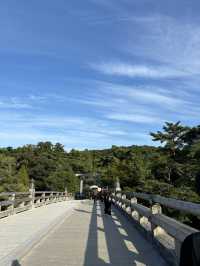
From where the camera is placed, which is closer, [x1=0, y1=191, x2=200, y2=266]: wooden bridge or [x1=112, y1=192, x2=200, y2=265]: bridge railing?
[x1=112, y1=192, x2=200, y2=265]: bridge railing

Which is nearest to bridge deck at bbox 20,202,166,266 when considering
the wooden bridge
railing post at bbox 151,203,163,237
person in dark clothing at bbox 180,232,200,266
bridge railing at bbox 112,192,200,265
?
the wooden bridge

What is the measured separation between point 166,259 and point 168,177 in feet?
145

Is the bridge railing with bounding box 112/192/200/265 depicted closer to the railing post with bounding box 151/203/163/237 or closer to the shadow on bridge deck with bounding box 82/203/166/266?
the railing post with bounding box 151/203/163/237

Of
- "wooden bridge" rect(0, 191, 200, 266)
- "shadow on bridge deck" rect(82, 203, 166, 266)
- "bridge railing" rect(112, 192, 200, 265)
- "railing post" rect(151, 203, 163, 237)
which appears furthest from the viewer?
"railing post" rect(151, 203, 163, 237)

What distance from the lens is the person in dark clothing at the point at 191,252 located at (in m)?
2.92

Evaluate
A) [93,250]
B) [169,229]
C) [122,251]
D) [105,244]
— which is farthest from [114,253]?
[169,229]

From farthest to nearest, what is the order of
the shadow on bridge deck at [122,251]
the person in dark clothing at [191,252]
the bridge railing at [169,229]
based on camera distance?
the shadow on bridge deck at [122,251], the bridge railing at [169,229], the person in dark clothing at [191,252]

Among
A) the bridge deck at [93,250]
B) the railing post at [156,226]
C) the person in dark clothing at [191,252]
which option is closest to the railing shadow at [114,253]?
the bridge deck at [93,250]

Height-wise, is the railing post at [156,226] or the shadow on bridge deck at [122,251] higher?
the railing post at [156,226]

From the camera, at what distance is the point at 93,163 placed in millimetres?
187375

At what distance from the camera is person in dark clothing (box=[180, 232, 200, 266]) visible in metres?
2.92

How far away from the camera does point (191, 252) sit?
2.96m

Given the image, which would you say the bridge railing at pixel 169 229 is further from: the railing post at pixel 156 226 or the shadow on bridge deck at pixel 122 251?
the shadow on bridge deck at pixel 122 251

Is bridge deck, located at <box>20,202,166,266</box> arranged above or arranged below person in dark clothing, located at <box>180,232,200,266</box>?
below
